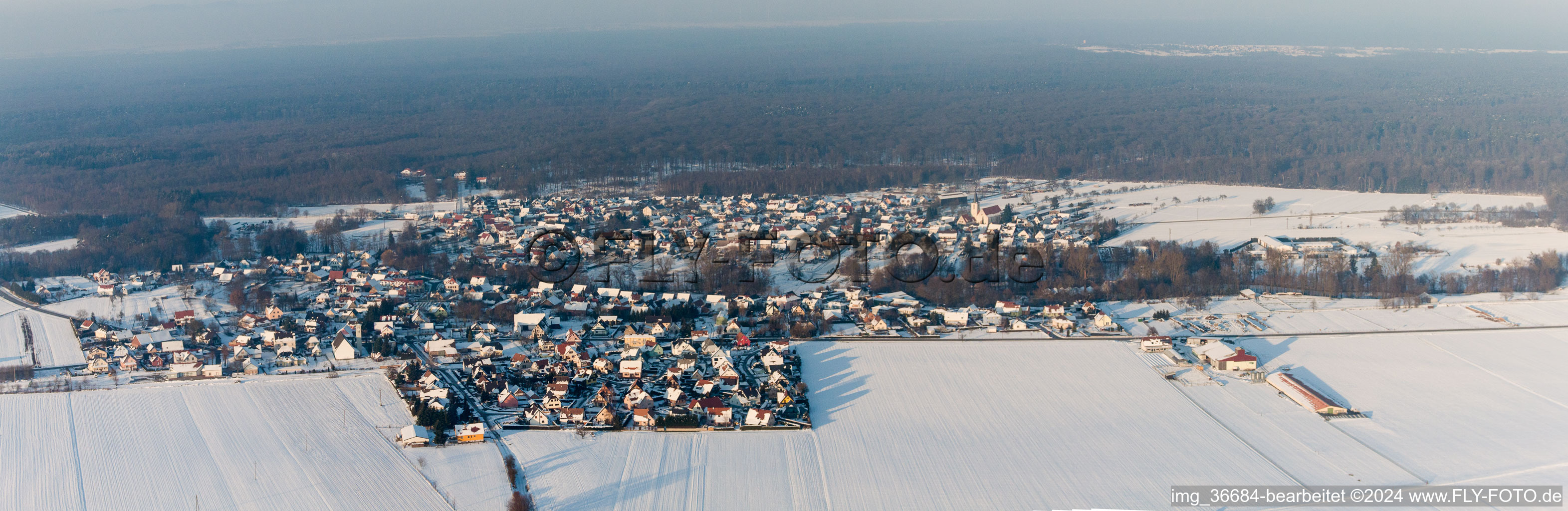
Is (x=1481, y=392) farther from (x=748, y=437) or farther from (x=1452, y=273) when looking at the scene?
(x=748, y=437)

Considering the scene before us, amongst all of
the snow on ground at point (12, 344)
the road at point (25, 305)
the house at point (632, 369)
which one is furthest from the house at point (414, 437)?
the road at point (25, 305)

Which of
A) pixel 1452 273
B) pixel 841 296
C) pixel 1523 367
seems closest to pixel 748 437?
pixel 841 296

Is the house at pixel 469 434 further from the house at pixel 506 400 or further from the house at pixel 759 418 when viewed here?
the house at pixel 759 418

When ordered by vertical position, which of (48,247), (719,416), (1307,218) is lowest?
(1307,218)

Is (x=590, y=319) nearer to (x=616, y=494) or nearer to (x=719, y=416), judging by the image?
(x=719, y=416)

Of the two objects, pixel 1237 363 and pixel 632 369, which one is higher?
pixel 632 369

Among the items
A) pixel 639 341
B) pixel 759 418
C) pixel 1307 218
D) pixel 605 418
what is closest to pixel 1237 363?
pixel 759 418
